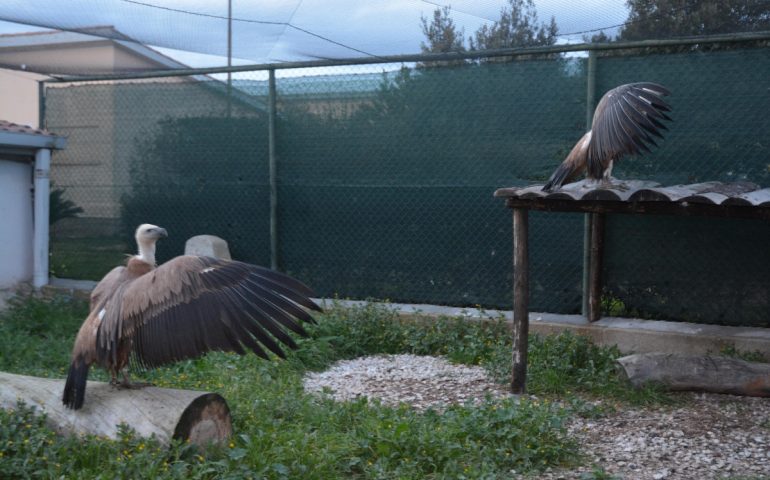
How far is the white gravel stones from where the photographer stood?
546 cm

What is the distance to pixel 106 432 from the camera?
3885 millimetres

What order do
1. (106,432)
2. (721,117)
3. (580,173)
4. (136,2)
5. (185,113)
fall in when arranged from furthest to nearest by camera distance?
1. (185,113)
2. (136,2)
3. (721,117)
4. (580,173)
5. (106,432)

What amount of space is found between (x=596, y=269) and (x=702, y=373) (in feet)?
4.47

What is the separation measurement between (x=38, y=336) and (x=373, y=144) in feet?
11.2

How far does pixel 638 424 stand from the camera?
480cm

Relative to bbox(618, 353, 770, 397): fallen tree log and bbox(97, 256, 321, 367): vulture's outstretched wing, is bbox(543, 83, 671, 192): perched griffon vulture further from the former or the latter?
bbox(97, 256, 321, 367): vulture's outstretched wing

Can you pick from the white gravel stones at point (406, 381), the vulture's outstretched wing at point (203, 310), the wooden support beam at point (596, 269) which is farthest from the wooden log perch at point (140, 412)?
the wooden support beam at point (596, 269)

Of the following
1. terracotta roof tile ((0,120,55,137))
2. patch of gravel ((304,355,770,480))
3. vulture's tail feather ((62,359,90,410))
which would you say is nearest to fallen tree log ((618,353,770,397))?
patch of gravel ((304,355,770,480))

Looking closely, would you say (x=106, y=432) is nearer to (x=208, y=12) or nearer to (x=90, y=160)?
(x=208, y=12)

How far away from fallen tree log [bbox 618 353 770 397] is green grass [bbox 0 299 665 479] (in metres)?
0.15

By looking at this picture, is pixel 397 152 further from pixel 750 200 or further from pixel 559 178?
pixel 750 200

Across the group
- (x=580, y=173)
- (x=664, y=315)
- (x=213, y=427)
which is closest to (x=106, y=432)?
(x=213, y=427)

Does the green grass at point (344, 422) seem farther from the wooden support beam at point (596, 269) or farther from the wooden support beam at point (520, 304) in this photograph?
the wooden support beam at point (596, 269)

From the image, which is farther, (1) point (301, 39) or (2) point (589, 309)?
(1) point (301, 39)
